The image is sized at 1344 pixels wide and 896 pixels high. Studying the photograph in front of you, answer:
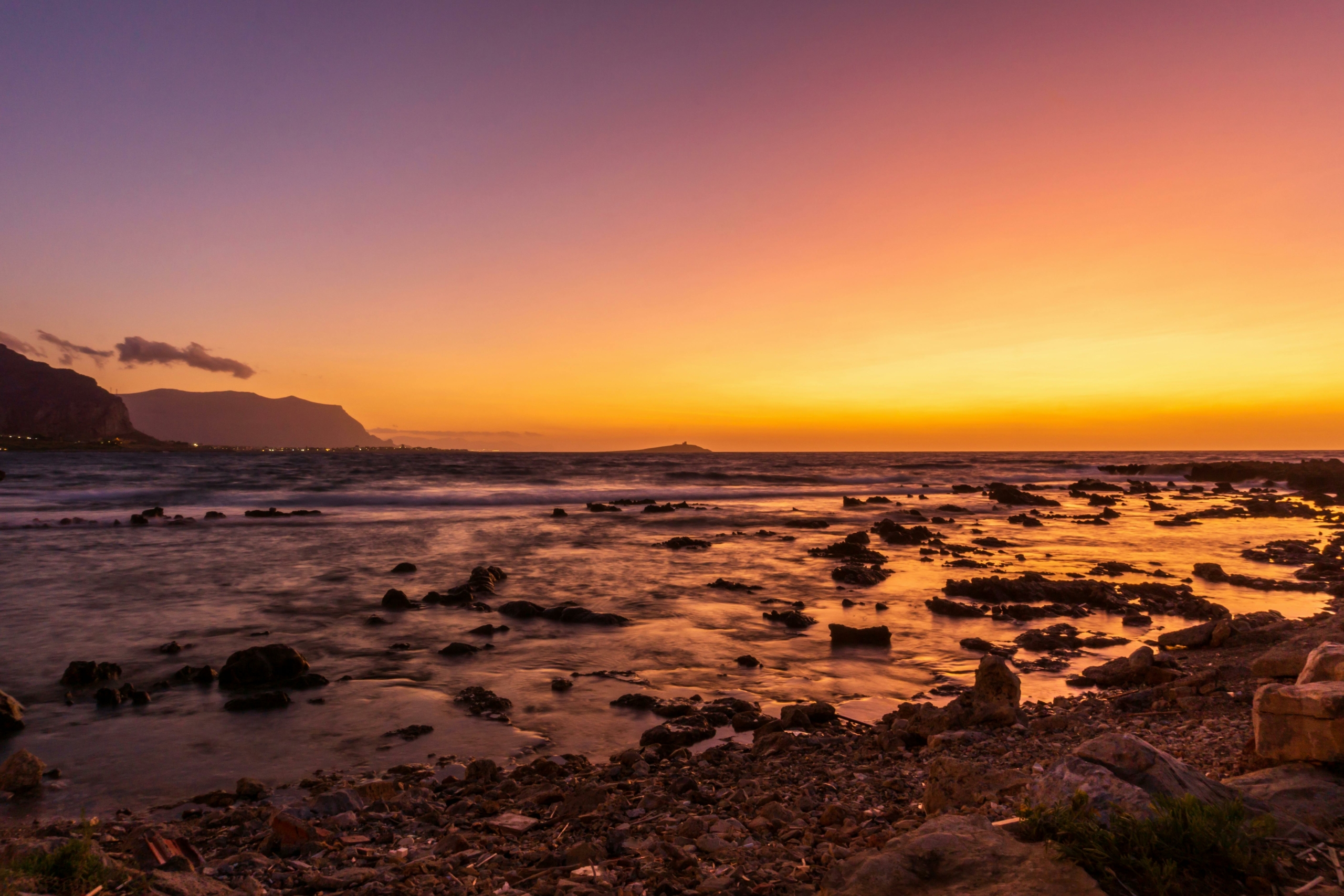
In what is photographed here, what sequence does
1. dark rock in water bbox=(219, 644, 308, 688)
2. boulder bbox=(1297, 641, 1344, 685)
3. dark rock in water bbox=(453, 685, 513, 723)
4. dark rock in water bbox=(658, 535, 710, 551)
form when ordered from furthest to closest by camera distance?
dark rock in water bbox=(658, 535, 710, 551)
dark rock in water bbox=(219, 644, 308, 688)
dark rock in water bbox=(453, 685, 513, 723)
boulder bbox=(1297, 641, 1344, 685)

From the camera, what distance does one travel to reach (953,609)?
44.3 ft

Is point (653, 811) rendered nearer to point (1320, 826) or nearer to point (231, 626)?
point (1320, 826)

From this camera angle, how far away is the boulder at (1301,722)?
3.73m

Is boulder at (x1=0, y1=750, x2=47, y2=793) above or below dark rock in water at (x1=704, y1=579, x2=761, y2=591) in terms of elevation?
above

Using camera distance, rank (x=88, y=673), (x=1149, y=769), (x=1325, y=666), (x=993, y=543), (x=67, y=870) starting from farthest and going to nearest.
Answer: (x=993, y=543) < (x=88, y=673) < (x=1325, y=666) < (x=1149, y=769) < (x=67, y=870)

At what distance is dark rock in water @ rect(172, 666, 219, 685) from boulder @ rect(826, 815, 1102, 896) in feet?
31.3

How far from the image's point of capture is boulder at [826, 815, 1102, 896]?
2.82 metres

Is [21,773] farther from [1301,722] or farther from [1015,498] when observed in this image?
[1015,498]

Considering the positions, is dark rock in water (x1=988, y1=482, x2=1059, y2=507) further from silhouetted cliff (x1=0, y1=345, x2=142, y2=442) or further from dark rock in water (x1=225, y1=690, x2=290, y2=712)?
silhouetted cliff (x1=0, y1=345, x2=142, y2=442)

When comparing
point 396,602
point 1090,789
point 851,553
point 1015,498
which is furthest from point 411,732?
point 1015,498

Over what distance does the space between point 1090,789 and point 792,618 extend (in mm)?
9724

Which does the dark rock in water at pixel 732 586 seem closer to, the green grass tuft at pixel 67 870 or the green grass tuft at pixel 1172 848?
the green grass tuft at pixel 1172 848

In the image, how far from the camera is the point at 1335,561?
18094 millimetres

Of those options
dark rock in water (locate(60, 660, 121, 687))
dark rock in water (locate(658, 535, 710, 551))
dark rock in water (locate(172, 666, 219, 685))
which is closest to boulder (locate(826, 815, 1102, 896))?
dark rock in water (locate(172, 666, 219, 685))
